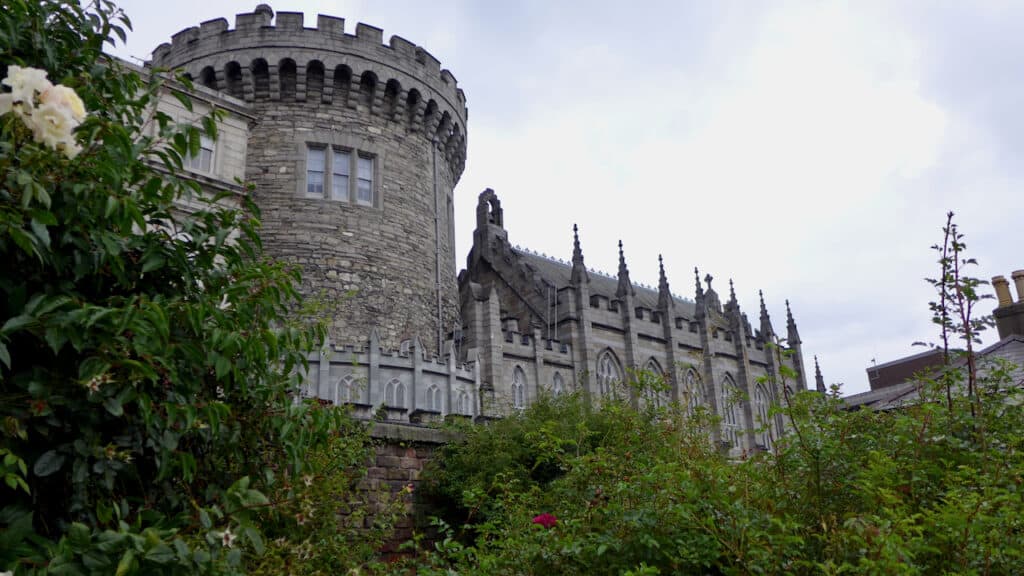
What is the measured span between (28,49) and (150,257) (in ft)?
5.53

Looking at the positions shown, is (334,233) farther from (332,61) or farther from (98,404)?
(98,404)

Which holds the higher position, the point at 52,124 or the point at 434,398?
the point at 434,398

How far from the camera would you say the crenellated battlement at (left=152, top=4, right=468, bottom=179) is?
22875 millimetres

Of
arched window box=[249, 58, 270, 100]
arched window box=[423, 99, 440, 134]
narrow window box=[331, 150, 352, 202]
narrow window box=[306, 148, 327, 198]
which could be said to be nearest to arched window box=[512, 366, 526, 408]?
arched window box=[423, 99, 440, 134]

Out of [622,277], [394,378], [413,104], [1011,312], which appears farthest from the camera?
[622,277]

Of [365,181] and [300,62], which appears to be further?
[365,181]

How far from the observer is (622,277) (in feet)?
117

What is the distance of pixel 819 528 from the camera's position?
5324mm

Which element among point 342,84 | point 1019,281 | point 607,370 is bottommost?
point 1019,281

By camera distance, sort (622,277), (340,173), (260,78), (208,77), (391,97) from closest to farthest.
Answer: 1. (340,173)
2. (260,78)
3. (208,77)
4. (391,97)
5. (622,277)

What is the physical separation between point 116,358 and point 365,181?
64.6 feet

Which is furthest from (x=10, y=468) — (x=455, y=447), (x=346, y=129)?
(x=346, y=129)

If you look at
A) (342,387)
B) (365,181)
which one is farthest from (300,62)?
(342,387)

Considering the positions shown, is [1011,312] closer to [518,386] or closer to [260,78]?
[518,386]
